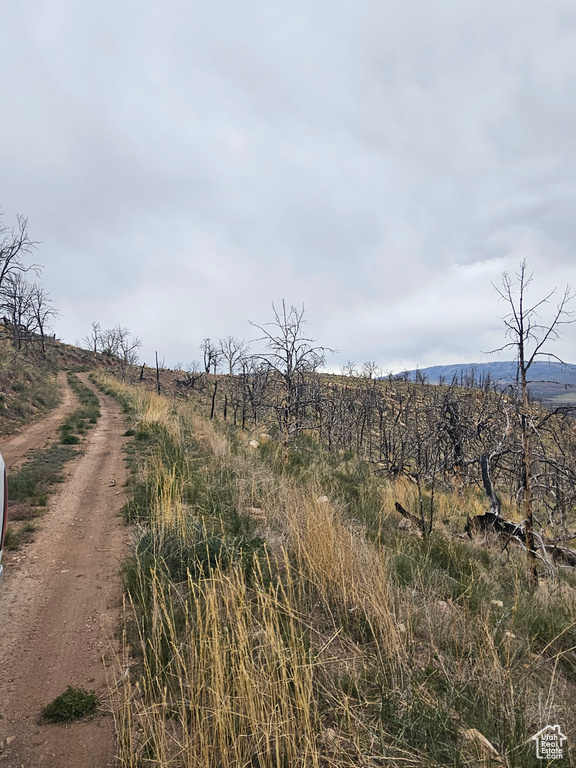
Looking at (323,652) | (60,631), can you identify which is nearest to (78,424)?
(60,631)

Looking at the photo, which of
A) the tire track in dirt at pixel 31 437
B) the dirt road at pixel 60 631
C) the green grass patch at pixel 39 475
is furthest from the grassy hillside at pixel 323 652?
the tire track in dirt at pixel 31 437

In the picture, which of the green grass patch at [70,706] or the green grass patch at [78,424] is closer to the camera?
the green grass patch at [70,706]

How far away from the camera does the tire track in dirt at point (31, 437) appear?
8.76 metres

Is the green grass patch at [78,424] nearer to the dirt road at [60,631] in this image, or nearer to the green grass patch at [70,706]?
the dirt road at [60,631]

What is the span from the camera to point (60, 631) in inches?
123

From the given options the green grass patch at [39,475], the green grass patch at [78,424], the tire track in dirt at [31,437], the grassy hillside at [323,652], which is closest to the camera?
the grassy hillside at [323,652]

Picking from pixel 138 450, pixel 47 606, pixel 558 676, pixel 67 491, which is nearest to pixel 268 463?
pixel 138 450

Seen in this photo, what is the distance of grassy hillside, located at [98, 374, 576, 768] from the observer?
A: 75.7 inches

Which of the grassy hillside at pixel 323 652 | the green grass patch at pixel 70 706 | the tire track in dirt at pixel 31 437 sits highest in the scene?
the tire track in dirt at pixel 31 437

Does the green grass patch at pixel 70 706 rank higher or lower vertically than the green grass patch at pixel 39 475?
lower

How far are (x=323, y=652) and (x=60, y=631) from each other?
2111 mm

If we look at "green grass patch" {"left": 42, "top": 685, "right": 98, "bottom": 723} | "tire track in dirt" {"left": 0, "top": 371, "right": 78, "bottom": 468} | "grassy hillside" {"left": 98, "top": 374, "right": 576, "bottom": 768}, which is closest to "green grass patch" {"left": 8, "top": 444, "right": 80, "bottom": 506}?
"tire track in dirt" {"left": 0, "top": 371, "right": 78, "bottom": 468}

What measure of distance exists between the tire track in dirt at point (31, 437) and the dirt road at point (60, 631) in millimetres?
3692

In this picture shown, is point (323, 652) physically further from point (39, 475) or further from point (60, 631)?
point (39, 475)
